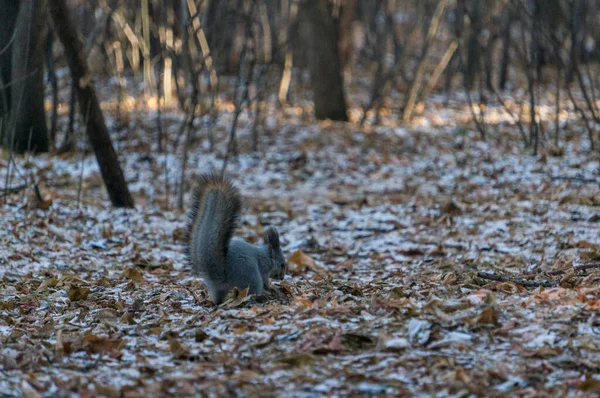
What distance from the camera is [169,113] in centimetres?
1658

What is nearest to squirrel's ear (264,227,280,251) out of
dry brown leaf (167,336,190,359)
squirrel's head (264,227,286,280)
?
squirrel's head (264,227,286,280)

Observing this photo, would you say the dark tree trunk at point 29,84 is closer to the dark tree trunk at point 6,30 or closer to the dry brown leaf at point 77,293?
the dark tree trunk at point 6,30

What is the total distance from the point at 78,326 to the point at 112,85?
15.6 meters

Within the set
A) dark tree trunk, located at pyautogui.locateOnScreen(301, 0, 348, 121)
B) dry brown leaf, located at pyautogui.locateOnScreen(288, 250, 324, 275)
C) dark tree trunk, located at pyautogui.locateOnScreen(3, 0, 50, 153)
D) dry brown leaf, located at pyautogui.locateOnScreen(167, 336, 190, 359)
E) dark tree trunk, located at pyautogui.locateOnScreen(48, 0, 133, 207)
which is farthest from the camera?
dark tree trunk, located at pyautogui.locateOnScreen(301, 0, 348, 121)

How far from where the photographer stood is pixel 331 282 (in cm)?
602

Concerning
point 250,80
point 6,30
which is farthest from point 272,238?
point 6,30

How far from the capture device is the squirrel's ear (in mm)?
5641

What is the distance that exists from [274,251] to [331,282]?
60 cm

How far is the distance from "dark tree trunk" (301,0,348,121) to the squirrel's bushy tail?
39.2 ft

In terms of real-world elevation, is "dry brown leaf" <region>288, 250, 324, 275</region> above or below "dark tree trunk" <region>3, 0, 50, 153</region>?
below

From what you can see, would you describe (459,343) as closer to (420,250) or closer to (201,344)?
(201,344)

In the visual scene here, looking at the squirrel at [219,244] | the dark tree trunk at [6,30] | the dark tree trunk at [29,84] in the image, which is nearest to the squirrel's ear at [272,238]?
the squirrel at [219,244]

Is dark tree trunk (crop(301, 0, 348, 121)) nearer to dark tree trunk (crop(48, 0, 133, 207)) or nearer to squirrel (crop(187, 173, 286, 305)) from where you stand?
dark tree trunk (crop(48, 0, 133, 207))

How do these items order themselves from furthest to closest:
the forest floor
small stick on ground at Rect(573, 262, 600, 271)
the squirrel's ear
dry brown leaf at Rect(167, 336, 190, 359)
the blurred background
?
the blurred background
the squirrel's ear
small stick on ground at Rect(573, 262, 600, 271)
dry brown leaf at Rect(167, 336, 190, 359)
the forest floor
